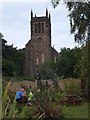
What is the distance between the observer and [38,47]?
7556 centimetres

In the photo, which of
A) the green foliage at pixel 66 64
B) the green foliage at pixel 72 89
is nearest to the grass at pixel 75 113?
the green foliage at pixel 72 89

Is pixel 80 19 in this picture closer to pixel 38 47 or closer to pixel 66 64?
pixel 66 64

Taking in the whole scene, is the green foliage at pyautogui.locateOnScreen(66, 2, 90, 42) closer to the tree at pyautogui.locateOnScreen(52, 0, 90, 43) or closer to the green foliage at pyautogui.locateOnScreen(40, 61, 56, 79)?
the tree at pyautogui.locateOnScreen(52, 0, 90, 43)

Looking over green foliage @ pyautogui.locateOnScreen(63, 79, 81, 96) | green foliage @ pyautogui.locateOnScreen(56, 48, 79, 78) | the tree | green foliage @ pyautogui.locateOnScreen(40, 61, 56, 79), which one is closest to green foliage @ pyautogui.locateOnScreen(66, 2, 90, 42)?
the tree

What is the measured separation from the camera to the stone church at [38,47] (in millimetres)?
74938

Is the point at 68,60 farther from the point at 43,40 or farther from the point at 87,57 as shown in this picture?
the point at 87,57

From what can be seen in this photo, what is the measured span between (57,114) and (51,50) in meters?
64.5

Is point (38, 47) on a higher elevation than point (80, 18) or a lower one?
higher

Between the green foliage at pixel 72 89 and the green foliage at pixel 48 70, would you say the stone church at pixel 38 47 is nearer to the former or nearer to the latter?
the green foliage at pixel 48 70

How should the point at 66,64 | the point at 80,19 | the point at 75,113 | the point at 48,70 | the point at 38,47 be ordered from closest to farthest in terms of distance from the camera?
the point at 75,113 < the point at 80,19 < the point at 66,64 < the point at 48,70 < the point at 38,47

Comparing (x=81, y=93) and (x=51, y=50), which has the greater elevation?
(x=51, y=50)

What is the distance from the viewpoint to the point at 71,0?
18.2 meters

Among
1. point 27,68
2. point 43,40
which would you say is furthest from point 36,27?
point 27,68

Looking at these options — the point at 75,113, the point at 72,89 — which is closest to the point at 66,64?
the point at 72,89
